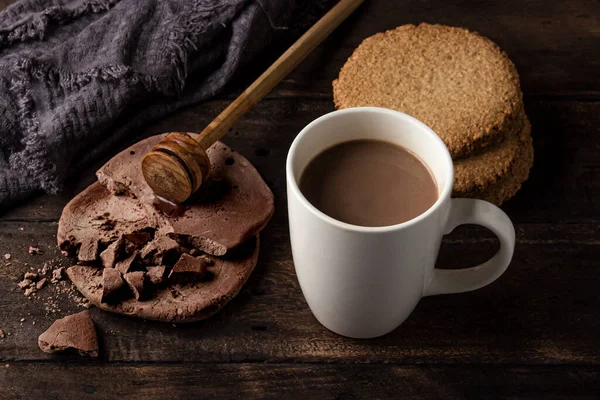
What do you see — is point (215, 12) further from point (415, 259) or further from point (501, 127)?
point (415, 259)

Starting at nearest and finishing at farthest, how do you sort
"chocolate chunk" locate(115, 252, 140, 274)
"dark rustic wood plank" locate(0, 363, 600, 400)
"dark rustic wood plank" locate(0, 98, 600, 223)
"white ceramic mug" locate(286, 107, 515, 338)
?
"white ceramic mug" locate(286, 107, 515, 338) < "dark rustic wood plank" locate(0, 363, 600, 400) < "chocolate chunk" locate(115, 252, 140, 274) < "dark rustic wood plank" locate(0, 98, 600, 223)

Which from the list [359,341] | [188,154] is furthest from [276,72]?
[359,341]

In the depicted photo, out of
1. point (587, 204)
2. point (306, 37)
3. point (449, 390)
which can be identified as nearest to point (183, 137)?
point (306, 37)

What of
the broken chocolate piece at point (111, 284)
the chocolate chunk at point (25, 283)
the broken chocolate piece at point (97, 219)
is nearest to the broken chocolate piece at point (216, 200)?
the broken chocolate piece at point (97, 219)

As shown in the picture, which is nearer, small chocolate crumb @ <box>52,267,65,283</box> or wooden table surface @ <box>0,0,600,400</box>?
wooden table surface @ <box>0,0,600,400</box>

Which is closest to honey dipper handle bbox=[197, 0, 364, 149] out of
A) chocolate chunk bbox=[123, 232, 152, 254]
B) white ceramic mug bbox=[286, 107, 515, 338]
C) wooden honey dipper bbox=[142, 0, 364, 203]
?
wooden honey dipper bbox=[142, 0, 364, 203]

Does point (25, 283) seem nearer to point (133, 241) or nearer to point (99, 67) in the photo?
point (133, 241)

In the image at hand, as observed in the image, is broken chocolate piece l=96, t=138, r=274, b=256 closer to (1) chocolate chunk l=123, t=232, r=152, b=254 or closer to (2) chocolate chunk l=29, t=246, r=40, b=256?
(1) chocolate chunk l=123, t=232, r=152, b=254

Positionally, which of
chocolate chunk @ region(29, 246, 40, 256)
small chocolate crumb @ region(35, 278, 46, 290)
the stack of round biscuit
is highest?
the stack of round biscuit
